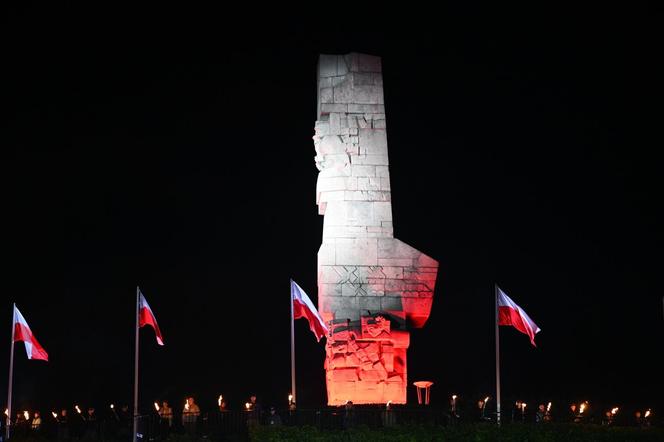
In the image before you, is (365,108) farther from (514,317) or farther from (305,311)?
(514,317)

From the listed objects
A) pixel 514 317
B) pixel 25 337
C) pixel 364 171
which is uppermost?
pixel 364 171

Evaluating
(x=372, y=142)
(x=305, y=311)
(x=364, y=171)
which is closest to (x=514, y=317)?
(x=305, y=311)

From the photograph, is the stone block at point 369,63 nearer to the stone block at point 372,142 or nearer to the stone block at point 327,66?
the stone block at point 327,66

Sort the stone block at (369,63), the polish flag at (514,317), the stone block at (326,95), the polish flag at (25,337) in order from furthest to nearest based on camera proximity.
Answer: the stone block at (369,63)
the stone block at (326,95)
the polish flag at (25,337)
the polish flag at (514,317)

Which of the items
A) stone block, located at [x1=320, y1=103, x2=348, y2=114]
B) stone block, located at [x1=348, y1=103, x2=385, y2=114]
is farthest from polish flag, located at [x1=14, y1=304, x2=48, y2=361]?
stone block, located at [x1=348, y1=103, x2=385, y2=114]

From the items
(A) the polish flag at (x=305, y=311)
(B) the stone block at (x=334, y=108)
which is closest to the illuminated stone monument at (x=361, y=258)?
(B) the stone block at (x=334, y=108)

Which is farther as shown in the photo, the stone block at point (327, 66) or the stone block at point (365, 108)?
the stone block at point (327, 66)

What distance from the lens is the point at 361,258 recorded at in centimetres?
2719

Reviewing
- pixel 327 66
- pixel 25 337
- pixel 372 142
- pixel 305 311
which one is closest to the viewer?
pixel 305 311

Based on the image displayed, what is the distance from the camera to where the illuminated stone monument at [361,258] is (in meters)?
26.2

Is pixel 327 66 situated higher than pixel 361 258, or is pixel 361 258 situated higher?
pixel 327 66

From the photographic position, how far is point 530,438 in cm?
1869

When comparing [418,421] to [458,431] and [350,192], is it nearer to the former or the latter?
[458,431]

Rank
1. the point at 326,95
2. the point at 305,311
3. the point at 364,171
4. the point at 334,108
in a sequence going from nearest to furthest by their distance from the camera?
the point at 305,311
the point at 364,171
the point at 334,108
the point at 326,95
